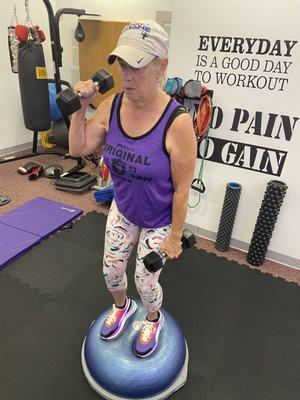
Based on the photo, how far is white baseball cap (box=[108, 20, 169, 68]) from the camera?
1.02 meters

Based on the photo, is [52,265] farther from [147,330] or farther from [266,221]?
[266,221]

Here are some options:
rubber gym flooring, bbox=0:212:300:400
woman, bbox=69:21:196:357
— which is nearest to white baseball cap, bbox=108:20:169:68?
woman, bbox=69:21:196:357

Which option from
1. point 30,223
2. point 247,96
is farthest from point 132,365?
point 247,96

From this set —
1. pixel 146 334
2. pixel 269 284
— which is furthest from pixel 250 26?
pixel 146 334

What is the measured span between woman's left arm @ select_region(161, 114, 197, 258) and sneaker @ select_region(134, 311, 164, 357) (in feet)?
1.59

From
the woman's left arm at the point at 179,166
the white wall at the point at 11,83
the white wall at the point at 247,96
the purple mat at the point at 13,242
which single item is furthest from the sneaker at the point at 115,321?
the white wall at the point at 11,83

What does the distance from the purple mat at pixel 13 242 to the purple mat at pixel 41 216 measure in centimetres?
6

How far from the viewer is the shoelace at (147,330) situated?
1517 mm

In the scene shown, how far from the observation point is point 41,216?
9.40 feet

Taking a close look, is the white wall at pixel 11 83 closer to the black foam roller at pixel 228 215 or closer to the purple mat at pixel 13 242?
the purple mat at pixel 13 242

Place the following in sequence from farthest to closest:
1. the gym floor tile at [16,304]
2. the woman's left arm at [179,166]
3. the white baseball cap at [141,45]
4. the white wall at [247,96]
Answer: the white wall at [247,96]
the gym floor tile at [16,304]
the woman's left arm at [179,166]
the white baseball cap at [141,45]

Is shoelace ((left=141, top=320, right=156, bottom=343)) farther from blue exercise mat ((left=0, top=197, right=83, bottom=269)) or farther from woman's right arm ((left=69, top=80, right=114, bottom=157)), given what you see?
blue exercise mat ((left=0, top=197, right=83, bottom=269))

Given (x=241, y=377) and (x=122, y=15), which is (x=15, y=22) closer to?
(x=122, y=15)

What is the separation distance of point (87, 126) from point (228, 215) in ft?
5.03
